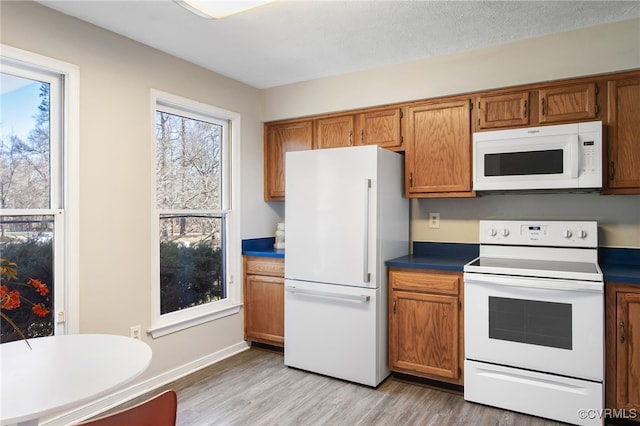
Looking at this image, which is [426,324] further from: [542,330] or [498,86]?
[498,86]

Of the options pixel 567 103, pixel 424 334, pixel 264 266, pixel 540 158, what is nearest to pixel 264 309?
pixel 264 266

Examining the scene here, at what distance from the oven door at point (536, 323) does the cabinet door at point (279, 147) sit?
74.6 inches

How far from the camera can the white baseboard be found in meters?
2.39

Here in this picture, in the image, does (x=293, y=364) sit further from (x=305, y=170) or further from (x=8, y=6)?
(x=8, y=6)

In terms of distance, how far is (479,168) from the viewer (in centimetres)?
288

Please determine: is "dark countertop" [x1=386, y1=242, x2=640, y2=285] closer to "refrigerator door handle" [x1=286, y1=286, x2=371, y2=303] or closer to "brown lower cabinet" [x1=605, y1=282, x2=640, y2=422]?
"brown lower cabinet" [x1=605, y1=282, x2=640, y2=422]

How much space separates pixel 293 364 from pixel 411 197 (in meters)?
1.59

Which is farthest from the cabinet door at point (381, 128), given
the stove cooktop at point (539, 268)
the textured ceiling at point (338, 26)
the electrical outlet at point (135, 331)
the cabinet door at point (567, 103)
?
the electrical outlet at point (135, 331)

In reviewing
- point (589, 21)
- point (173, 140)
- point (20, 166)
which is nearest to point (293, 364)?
point (173, 140)

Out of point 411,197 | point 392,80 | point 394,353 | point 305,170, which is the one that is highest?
point 392,80

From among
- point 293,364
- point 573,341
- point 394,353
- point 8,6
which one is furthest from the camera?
point 293,364

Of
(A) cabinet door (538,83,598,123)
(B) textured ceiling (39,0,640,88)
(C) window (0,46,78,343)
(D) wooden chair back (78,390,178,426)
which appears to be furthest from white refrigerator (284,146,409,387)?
(D) wooden chair back (78,390,178,426)

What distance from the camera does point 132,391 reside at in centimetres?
273
